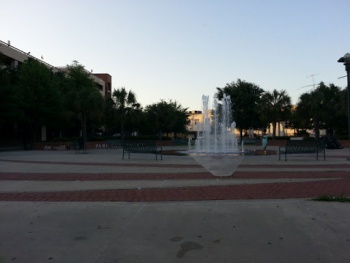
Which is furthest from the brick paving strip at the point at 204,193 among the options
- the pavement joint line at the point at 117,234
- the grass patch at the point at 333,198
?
the pavement joint line at the point at 117,234

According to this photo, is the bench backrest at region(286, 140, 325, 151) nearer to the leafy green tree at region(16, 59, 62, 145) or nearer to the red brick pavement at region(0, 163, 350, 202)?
Answer: the red brick pavement at region(0, 163, 350, 202)

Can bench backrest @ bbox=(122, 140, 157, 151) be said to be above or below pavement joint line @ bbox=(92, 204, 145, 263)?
above

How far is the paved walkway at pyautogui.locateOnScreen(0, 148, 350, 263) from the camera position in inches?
169

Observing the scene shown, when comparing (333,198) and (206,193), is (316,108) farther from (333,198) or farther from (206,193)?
(206,193)

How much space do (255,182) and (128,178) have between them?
3622 millimetres

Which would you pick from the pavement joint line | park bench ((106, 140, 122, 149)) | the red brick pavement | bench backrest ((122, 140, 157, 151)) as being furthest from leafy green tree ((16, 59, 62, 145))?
the pavement joint line

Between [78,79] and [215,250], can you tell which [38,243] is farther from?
[78,79]

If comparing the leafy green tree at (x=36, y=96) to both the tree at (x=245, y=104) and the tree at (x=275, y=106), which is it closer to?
the tree at (x=275, y=106)

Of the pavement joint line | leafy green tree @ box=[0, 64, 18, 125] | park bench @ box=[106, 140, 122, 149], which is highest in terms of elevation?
leafy green tree @ box=[0, 64, 18, 125]

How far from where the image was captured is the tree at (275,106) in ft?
137

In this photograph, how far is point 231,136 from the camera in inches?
1299

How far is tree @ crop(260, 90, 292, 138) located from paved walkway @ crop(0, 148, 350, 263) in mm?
32963

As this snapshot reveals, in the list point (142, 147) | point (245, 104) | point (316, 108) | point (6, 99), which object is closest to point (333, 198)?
point (142, 147)

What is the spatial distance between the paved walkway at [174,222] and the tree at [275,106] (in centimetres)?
3296
